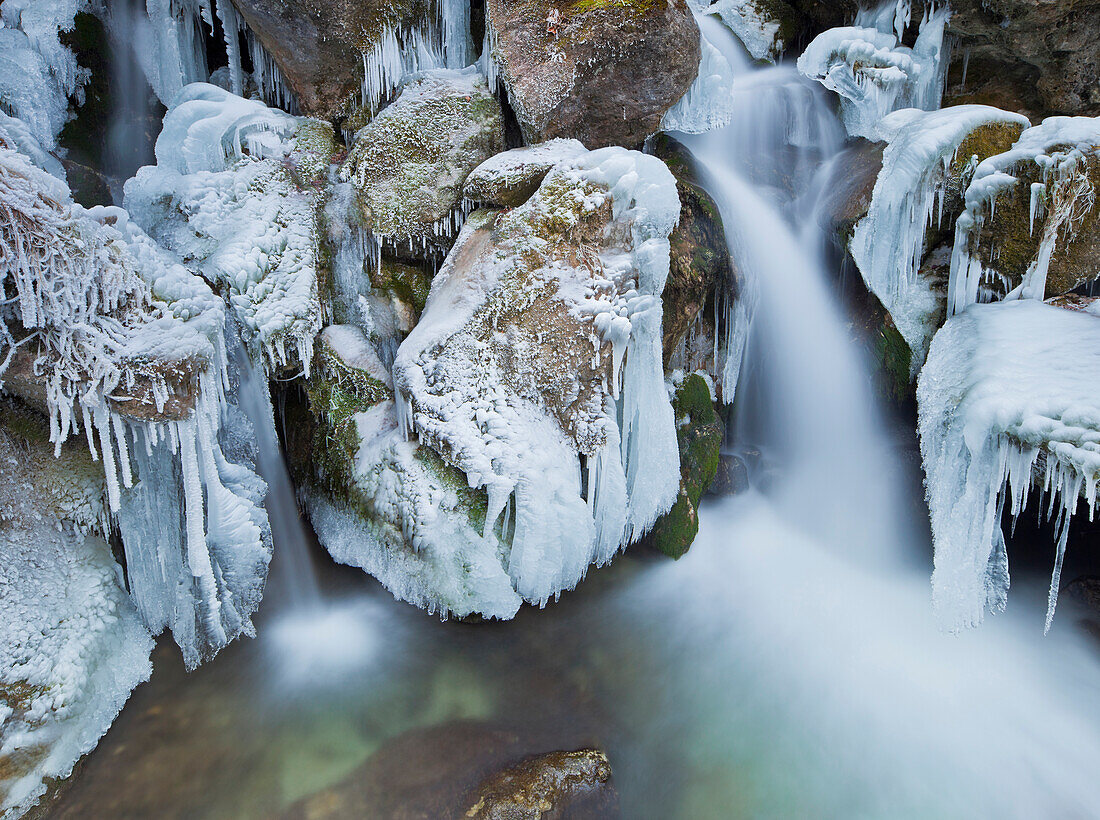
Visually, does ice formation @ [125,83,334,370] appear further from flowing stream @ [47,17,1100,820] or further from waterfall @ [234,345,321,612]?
flowing stream @ [47,17,1100,820]

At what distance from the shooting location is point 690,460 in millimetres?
4965

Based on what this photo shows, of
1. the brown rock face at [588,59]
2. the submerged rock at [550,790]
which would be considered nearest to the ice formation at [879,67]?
the brown rock face at [588,59]

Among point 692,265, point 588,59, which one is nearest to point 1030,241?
point 692,265

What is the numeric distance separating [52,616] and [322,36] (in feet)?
14.3

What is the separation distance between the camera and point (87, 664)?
135 inches

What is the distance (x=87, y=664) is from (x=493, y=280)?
10.1ft

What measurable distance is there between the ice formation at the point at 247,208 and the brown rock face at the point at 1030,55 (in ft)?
19.0

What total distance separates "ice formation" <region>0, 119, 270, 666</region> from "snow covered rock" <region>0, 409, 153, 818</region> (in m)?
0.16

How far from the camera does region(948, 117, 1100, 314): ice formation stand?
4.29 meters

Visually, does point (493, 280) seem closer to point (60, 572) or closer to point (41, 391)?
point (41, 391)

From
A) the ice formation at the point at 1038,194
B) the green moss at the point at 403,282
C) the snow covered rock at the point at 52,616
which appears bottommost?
the snow covered rock at the point at 52,616

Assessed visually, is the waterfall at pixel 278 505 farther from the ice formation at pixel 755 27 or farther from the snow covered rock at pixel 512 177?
the ice formation at pixel 755 27

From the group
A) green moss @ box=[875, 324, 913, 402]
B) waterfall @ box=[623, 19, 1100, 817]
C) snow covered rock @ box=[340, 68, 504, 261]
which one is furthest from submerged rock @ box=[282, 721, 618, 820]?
green moss @ box=[875, 324, 913, 402]

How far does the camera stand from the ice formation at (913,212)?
466cm
